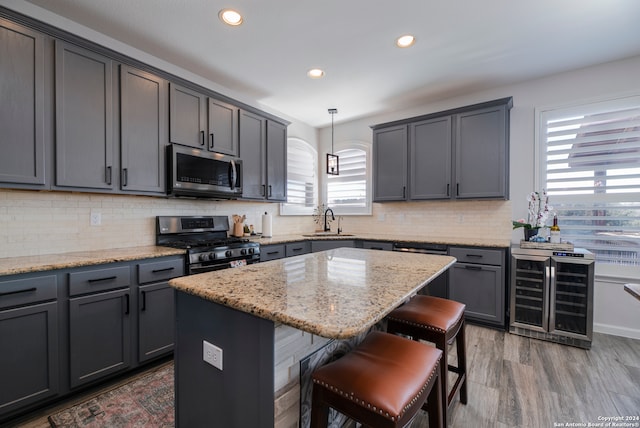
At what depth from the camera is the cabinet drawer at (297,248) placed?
11.8 feet

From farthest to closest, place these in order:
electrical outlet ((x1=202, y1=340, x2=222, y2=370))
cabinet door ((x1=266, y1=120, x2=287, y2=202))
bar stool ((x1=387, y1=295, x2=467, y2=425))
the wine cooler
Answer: cabinet door ((x1=266, y1=120, x2=287, y2=202)), the wine cooler, bar stool ((x1=387, y1=295, x2=467, y2=425)), electrical outlet ((x1=202, y1=340, x2=222, y2=370))

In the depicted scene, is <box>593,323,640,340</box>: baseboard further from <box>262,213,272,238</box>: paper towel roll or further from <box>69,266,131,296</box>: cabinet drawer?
<box>69,266,131,296</box>: cabinet drawer

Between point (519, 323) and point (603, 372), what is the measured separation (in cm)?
72

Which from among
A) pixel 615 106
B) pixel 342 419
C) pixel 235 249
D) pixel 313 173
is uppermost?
pixel 615 106

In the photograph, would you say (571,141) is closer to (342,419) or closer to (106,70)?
(342,419)

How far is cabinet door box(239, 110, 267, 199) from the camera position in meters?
3.40

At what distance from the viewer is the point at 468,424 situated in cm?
170

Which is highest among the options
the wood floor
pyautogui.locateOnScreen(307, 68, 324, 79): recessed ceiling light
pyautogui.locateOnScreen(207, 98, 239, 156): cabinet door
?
pyautogui.locateOnScreen(307, 68, 324, 79): recessed ceiling light

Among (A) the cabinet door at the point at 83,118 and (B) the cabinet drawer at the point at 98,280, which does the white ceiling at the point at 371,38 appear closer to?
(A) the cabinet door at the point at 83,118

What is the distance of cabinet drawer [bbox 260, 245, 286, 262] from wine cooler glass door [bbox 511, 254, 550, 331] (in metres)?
2.51

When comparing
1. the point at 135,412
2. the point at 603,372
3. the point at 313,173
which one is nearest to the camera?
the point at 135,412

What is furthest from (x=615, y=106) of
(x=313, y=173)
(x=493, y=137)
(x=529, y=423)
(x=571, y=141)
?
(x=313, y=173)

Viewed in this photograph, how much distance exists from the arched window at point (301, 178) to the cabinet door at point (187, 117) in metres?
1.70

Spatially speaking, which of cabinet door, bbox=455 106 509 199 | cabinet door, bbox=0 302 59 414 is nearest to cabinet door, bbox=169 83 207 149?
cabinet door, bbox=0 302 59 414
